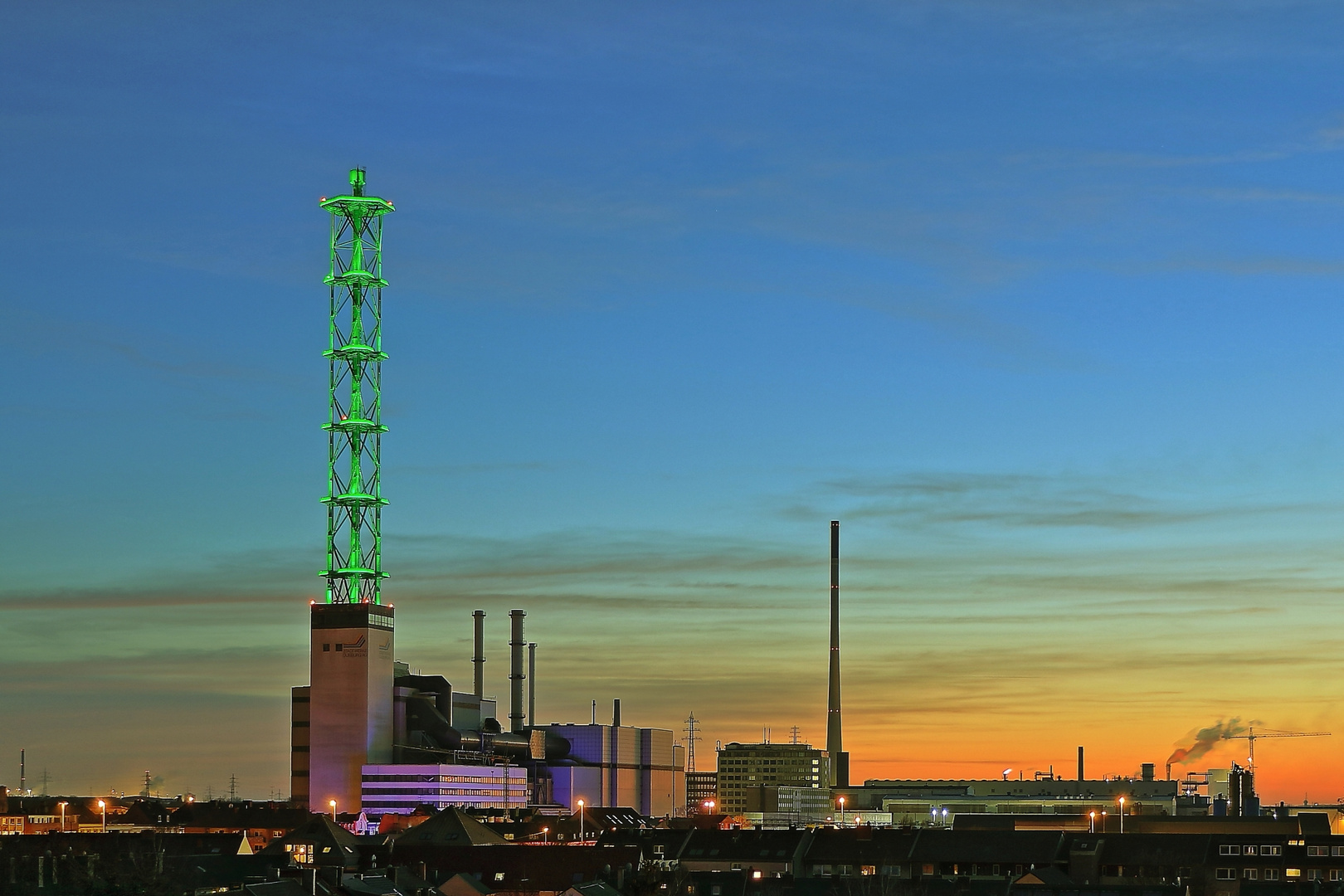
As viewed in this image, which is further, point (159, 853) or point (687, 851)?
point (687, 851)

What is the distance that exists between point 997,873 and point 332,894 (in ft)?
153

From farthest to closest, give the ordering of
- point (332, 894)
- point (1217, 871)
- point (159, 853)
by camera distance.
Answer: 1. point (1217, 871)
2. point (159, 853)
3. point (332, 894)

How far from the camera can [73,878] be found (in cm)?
9912

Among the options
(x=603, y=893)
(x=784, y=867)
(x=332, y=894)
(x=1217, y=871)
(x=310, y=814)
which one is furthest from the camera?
(x=310, y=814)

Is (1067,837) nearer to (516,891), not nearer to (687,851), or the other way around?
(687,851)

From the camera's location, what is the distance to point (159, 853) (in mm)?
102125

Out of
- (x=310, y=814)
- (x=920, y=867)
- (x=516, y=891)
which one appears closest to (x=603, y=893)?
(x=516, y=891)

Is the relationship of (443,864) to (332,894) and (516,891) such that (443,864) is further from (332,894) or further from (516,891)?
(332,894)

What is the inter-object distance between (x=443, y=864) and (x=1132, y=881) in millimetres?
40806

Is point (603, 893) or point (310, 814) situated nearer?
point (603, 893)

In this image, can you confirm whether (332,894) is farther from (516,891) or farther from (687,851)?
(687,851)

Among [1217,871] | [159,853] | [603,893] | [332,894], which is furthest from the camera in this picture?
[1217,871]

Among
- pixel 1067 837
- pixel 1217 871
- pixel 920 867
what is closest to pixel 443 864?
pixel 920 867

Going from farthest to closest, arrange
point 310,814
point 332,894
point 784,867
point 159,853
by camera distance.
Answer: point 310,814
point 784,867
point 159,853
point 332,894
